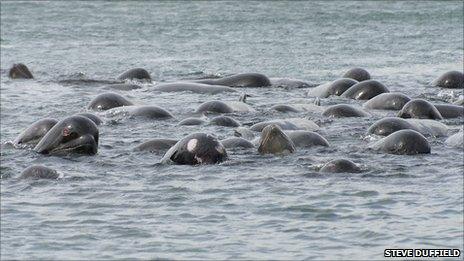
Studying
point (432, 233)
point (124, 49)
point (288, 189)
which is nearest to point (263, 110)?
point (288, 189)

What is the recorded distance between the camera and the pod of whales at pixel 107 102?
2200 centimetres

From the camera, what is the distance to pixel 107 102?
22047 mm

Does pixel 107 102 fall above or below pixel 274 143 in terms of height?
below

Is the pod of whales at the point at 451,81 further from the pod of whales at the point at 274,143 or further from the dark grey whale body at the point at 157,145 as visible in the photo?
the dark grey whale body at the point at 157,145

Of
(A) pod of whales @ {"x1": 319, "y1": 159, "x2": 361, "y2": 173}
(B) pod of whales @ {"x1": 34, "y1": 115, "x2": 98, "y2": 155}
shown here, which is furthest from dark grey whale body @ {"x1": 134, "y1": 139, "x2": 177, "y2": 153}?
(A) pod of whales @ {"x1": 319, "y1": 159, "x2": 361, "y2": 173}

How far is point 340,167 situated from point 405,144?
166cm

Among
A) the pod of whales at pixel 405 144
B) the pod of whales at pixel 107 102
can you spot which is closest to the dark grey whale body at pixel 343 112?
the pod of whales at pixel 405 144

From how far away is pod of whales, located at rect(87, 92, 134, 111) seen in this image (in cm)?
2200

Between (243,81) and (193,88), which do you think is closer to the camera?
(193,88)

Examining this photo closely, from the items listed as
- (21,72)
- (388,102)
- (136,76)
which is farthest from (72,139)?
(21,72)

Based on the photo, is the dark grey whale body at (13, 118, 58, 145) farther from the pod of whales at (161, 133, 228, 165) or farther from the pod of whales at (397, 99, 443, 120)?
the pod of whales at (397, 99, 443, 120)

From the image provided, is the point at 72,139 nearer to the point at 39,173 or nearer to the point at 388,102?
the point at 39,173

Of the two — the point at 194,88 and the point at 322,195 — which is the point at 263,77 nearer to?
the point at 194,88

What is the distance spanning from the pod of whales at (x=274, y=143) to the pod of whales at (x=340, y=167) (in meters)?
1.30
